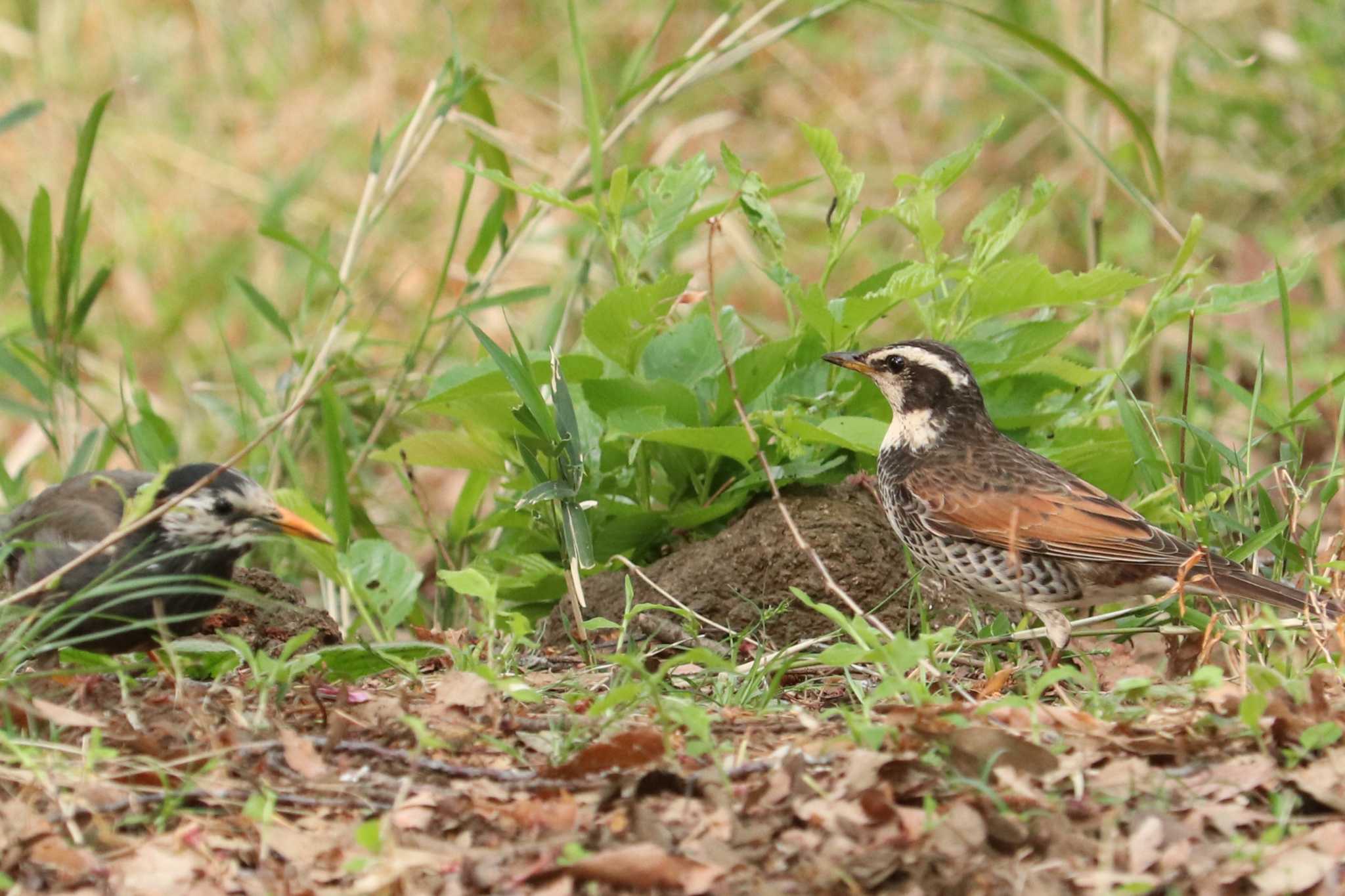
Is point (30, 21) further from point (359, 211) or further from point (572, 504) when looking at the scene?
point (572, 504)

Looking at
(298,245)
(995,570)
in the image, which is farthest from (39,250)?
(995,570)

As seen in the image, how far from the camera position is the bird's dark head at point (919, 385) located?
205 inches

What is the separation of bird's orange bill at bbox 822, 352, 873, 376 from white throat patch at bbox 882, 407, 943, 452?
0.74 feet

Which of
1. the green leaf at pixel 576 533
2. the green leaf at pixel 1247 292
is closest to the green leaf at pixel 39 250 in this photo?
the green leaf at pixel 576 533

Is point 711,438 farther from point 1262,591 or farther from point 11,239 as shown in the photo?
point 11,239

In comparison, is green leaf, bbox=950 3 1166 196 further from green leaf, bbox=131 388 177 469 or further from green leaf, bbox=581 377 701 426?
green leaf, bbox=131 388 177 469

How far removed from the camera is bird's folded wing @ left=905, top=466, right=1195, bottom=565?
495cm

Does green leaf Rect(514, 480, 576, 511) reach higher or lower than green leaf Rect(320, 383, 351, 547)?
higher

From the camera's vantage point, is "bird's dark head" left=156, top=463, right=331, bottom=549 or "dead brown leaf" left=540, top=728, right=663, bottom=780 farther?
"bird's dark head" left=156, top=463, right=331, bottom=549

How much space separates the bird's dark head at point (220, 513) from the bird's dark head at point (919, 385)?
Result: 5.76ft

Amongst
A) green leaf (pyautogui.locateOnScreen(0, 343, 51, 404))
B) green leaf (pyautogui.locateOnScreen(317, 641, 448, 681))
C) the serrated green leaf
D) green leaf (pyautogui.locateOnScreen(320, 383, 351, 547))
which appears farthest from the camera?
green leaf (pyautogui.locateOnScreen(0, 343, 51, 404))

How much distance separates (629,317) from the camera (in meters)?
5.10

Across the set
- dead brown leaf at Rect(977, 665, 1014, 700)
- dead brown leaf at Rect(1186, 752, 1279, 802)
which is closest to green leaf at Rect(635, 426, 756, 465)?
dead brown leaf at Rect(977, 665, 1014, 700)

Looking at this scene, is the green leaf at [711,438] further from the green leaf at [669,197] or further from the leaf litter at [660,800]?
the leaf litter at [660,800]
